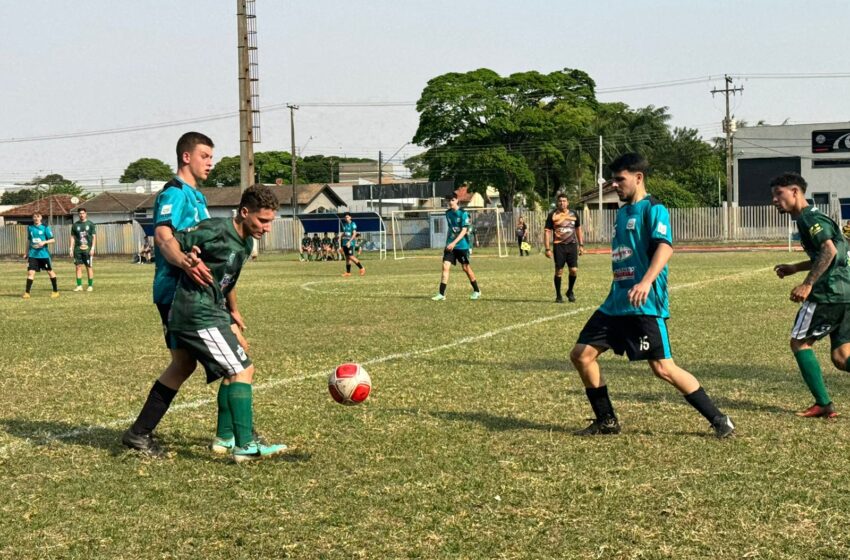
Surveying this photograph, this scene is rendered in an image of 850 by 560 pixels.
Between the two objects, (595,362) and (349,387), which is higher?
(595,362)

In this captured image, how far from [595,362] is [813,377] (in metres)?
1.90

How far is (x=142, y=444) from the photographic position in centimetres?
643

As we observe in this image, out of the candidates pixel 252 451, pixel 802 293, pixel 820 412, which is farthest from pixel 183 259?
pixel 820 412

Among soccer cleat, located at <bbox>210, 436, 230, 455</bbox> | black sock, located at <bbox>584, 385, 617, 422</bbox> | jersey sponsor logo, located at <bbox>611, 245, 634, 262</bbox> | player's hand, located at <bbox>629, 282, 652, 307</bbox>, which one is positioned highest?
jersey sponsor logo, located at <bbox>611, 245, 634, 262</bbox>

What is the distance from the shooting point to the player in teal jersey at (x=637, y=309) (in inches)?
259

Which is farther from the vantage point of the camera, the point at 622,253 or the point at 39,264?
the point at 39,264

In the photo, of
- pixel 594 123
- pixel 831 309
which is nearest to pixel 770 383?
pixel 831 309

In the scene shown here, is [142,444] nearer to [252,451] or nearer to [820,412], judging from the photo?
[252,451]

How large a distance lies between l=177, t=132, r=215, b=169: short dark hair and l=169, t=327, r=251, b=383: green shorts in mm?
1300

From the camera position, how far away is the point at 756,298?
59.4ft

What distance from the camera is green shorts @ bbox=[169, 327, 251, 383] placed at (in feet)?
20.1

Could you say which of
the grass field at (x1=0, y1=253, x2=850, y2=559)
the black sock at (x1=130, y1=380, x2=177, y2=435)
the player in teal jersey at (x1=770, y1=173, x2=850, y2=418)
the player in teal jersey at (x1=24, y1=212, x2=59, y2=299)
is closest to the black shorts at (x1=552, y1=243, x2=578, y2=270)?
the grass field at (x1=0, y1=253, x2=850, y2=559)

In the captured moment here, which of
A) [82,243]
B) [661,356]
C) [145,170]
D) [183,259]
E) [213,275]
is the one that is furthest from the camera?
[145,170]

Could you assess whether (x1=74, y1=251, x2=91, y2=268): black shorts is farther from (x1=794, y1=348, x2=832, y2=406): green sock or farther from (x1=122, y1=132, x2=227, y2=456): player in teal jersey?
(x1=794, y1=348, x2=832, y2=406): green sock
